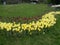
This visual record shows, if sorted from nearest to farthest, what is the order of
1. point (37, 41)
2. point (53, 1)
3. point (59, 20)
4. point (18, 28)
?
1. point (37, 41)
2. point (18, 28)
3. point (59, 20)
4. point (53, 1)

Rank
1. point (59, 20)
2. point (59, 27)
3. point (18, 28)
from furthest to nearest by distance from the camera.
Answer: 1. point (59, 20)
2. point (59, 27)
3. point (18, 28)

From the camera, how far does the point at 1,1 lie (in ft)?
81.8

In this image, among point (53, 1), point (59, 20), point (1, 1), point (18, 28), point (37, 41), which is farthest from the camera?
point (1, 1)

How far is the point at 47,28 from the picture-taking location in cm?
756

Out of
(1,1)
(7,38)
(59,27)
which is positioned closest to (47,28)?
(59,27)

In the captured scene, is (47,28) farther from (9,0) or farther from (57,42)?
(9,0)

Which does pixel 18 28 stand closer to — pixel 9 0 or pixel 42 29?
pixel 42 29

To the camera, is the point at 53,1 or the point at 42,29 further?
the point at 53,1

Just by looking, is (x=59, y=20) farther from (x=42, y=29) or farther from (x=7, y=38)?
(x=7, y=38)

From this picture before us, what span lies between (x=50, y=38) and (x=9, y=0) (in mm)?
18933

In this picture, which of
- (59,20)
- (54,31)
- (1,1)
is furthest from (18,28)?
(1,1)

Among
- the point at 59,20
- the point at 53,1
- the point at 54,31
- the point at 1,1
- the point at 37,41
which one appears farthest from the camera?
the point at 1,1

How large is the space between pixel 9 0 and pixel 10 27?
18.5 metres

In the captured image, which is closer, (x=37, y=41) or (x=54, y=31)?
(x=37, y=41)
